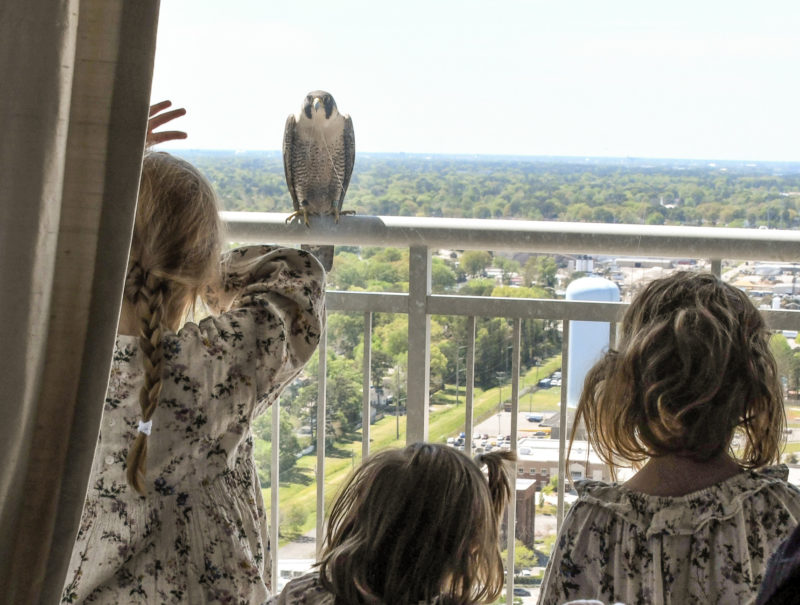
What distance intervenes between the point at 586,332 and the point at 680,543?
59cm

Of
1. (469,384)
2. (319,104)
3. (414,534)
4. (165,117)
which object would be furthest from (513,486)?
(319,104)

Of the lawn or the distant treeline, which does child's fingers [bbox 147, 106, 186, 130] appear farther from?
the distant treeline

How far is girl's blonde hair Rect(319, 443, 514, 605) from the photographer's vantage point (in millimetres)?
846

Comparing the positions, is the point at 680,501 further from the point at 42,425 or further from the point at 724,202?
the point at 724,202

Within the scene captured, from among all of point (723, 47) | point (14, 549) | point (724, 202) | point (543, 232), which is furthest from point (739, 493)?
point (723, 47)

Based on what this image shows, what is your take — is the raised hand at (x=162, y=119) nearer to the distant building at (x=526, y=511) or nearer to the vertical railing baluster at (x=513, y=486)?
the vertical railing baluster at (x=513, y=486)

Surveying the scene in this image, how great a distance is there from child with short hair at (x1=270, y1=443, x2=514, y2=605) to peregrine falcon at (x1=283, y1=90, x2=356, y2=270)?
1.81m

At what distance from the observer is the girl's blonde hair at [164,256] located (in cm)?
96

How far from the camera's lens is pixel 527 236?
1.44 meters

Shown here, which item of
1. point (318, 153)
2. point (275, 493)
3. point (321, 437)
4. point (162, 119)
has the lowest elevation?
point (275, 493)

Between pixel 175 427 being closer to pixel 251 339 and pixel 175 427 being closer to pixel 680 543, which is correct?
pixel 251 339

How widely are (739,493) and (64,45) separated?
0.85 m

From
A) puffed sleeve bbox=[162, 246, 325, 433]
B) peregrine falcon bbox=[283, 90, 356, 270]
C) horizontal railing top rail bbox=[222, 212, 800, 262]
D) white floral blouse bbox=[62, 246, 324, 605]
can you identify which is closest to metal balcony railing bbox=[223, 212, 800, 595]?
horizontal railing top rail bbox=[222, 212, 800, 262]

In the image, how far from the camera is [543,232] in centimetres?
143
